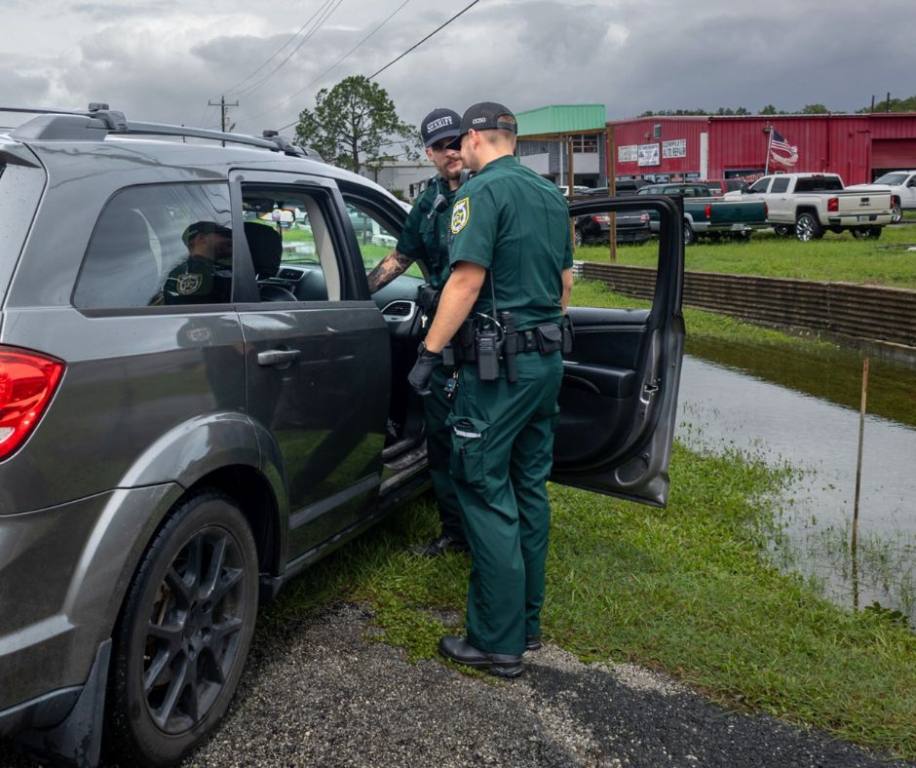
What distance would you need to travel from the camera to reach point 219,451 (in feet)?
9.70

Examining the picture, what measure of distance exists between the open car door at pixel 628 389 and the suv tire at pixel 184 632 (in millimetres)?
1729

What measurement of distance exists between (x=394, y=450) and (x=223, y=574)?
160 cm

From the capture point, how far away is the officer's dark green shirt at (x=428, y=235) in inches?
178

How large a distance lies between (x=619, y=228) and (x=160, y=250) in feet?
82.0

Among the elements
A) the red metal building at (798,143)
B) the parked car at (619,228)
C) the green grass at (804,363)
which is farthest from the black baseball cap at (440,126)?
the red metal building at (798,143)

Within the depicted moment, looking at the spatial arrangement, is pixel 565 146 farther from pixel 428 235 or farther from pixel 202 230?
pixel 202 230

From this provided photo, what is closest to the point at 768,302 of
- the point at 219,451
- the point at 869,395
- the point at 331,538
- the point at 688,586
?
the point at 869,395

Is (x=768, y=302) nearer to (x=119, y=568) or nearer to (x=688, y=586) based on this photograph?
(x=688, y=586)

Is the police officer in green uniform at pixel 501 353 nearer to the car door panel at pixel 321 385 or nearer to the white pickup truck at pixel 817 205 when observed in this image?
the car door panel at pixel 321 385

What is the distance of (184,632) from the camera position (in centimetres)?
294

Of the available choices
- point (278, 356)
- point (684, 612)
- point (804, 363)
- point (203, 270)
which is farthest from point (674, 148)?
point (203, 270)

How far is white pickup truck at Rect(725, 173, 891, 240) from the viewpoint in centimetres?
2530

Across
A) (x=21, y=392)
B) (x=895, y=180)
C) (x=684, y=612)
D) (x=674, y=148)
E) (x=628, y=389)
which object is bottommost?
(x=684, y=612)

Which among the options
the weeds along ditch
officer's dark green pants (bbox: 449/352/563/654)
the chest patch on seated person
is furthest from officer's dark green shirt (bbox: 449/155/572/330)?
the weeds along ditch
